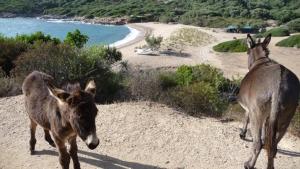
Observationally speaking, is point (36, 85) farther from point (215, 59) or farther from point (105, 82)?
point (215, 59)

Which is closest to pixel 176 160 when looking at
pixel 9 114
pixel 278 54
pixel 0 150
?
pixel 0 150

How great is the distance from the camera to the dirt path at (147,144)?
807 centimetres

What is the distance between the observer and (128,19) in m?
84.5

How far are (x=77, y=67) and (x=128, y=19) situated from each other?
72198 mm

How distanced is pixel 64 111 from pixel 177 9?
299ft

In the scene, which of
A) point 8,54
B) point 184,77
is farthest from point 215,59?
point 8,54

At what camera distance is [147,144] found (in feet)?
29.0

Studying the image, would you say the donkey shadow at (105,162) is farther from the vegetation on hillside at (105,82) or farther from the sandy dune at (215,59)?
the sandy dune at (215,59)

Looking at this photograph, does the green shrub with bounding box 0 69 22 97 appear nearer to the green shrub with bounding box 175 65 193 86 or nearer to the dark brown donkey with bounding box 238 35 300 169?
the green shrub with bounding box 175 65 193 86

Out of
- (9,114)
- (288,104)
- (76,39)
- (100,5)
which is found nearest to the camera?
(288,104)

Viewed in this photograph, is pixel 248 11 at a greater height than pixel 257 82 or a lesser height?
lesser

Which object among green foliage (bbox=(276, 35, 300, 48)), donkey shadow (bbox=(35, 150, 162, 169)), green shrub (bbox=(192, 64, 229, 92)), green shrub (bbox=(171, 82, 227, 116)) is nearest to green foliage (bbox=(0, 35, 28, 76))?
green shrub (bbox=(171, 82, 227, 116))

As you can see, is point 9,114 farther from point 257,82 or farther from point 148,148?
point 257,82

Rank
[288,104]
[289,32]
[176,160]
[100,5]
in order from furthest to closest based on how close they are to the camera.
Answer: [100,5] < [289,32] < [176,160] < [288,104]
